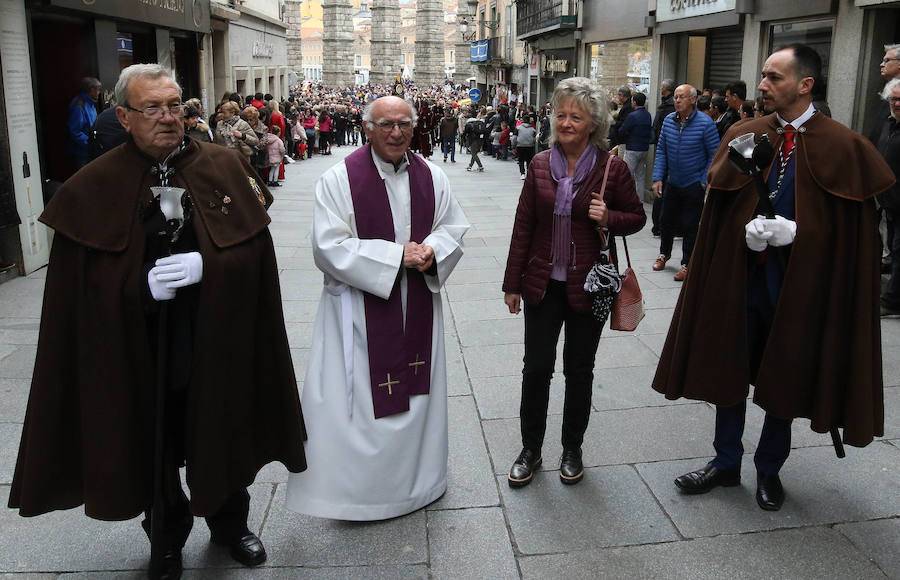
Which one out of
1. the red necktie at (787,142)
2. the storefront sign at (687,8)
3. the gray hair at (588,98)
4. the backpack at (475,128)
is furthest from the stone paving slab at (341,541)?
the backpack at (475,128)

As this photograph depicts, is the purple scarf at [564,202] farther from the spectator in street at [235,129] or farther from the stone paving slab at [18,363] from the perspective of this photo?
the spectator in street at [235,129]

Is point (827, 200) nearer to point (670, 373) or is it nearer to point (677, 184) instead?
point (670, 373)

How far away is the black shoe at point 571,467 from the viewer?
391 centimetres

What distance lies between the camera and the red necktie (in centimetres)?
346

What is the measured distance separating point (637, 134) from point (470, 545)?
9.06 metres

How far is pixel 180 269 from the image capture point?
9.21ft

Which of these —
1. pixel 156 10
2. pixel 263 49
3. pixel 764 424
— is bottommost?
pixel 764 424

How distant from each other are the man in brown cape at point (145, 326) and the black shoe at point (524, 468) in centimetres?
131

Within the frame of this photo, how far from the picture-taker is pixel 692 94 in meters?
7.65

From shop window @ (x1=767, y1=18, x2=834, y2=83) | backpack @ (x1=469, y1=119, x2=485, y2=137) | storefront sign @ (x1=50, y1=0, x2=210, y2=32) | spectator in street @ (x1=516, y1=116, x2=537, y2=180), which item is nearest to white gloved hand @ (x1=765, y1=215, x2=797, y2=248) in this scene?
shop window @ (x1=767, y1=18, x2=834, y2=83)

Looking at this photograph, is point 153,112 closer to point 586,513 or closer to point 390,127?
point 390,127

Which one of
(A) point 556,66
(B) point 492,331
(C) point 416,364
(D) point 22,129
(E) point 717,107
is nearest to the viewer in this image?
(C) point 416,364

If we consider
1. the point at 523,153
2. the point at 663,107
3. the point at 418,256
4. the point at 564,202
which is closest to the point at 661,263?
the point at 663,107

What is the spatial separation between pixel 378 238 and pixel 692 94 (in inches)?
202
